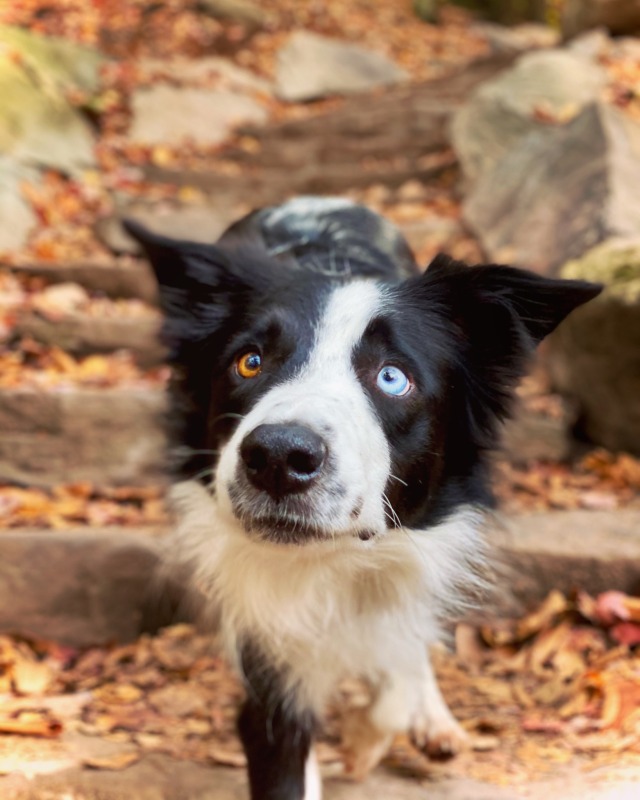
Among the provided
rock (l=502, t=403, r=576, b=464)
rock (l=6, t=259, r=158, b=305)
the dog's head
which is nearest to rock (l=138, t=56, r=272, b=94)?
rock (l=6, t=259, r=158, b=305)

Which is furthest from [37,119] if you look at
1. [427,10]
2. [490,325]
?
[427,10]

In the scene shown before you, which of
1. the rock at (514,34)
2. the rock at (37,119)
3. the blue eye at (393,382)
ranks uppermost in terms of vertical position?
the rock at (514,34)

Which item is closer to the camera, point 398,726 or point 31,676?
point 398,726

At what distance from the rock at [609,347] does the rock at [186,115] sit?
17.3ft

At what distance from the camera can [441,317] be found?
7.26 feet

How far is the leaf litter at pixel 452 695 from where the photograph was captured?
2.23 metres

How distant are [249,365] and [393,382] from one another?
354mm

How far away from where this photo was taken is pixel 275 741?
2094mm

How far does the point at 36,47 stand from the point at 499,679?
23.2ft

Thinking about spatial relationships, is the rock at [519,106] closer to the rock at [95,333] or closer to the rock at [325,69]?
the rock at [95,333]

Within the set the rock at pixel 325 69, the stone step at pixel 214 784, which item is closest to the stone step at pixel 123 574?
the stone step at pixel 214 784

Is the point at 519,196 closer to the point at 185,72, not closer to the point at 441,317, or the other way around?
the point at 441,317

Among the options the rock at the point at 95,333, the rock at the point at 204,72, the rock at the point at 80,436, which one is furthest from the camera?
the rock at the point at 204,72

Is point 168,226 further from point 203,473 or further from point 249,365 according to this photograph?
point 249,365
